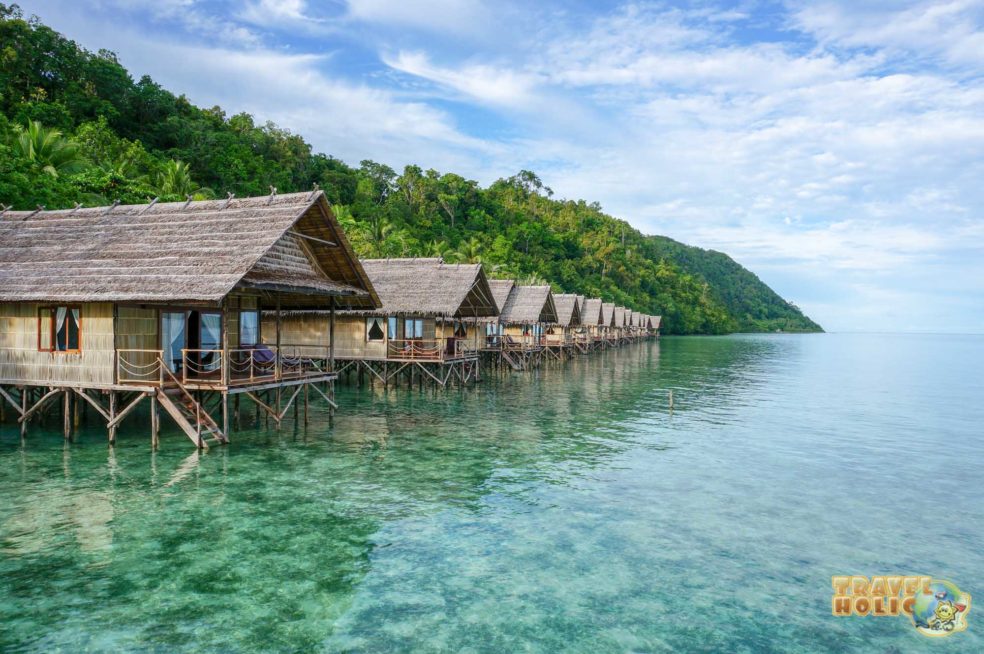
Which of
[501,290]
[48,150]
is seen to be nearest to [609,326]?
[501,290]

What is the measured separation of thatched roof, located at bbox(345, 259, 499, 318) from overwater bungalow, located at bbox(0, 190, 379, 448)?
7.66 meters

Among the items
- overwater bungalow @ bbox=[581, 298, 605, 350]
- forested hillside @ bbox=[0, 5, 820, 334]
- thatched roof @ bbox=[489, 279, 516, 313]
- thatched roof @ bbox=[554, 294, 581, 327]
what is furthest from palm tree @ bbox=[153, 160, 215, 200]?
overwater bungalow @ bbox=[581, 298, 605, 350]

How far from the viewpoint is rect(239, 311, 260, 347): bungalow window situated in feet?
55.7

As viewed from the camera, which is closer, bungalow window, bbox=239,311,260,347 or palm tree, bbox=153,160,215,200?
bungalow window, bbox=239,311,260,347

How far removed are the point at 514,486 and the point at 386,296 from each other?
1513 cm

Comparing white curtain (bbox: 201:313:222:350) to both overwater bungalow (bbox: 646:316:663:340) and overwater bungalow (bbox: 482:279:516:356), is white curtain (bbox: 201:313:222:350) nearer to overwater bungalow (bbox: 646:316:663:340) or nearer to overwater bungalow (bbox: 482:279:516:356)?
overwater bungalow (bbox: 482:279:516:356)

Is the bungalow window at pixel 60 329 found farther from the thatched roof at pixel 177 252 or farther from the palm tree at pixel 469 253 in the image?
the palm tree at pixel 469 253

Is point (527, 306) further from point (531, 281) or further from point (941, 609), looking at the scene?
point (941, 609)

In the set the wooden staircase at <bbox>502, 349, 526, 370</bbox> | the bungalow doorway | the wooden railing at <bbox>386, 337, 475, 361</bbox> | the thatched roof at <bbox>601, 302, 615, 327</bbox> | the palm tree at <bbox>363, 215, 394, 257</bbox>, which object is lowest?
the wooden staircase at <bbox>502, 349, 526, 370</bbox>

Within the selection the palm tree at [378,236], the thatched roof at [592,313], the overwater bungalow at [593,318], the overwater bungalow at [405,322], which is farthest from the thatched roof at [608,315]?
the overwater bungalow at [405,322]

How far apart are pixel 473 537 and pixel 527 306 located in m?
28.8

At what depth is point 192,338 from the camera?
1525 cm

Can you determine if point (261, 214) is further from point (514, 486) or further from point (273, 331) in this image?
point (273, 331)

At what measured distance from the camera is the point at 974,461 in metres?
15.5
